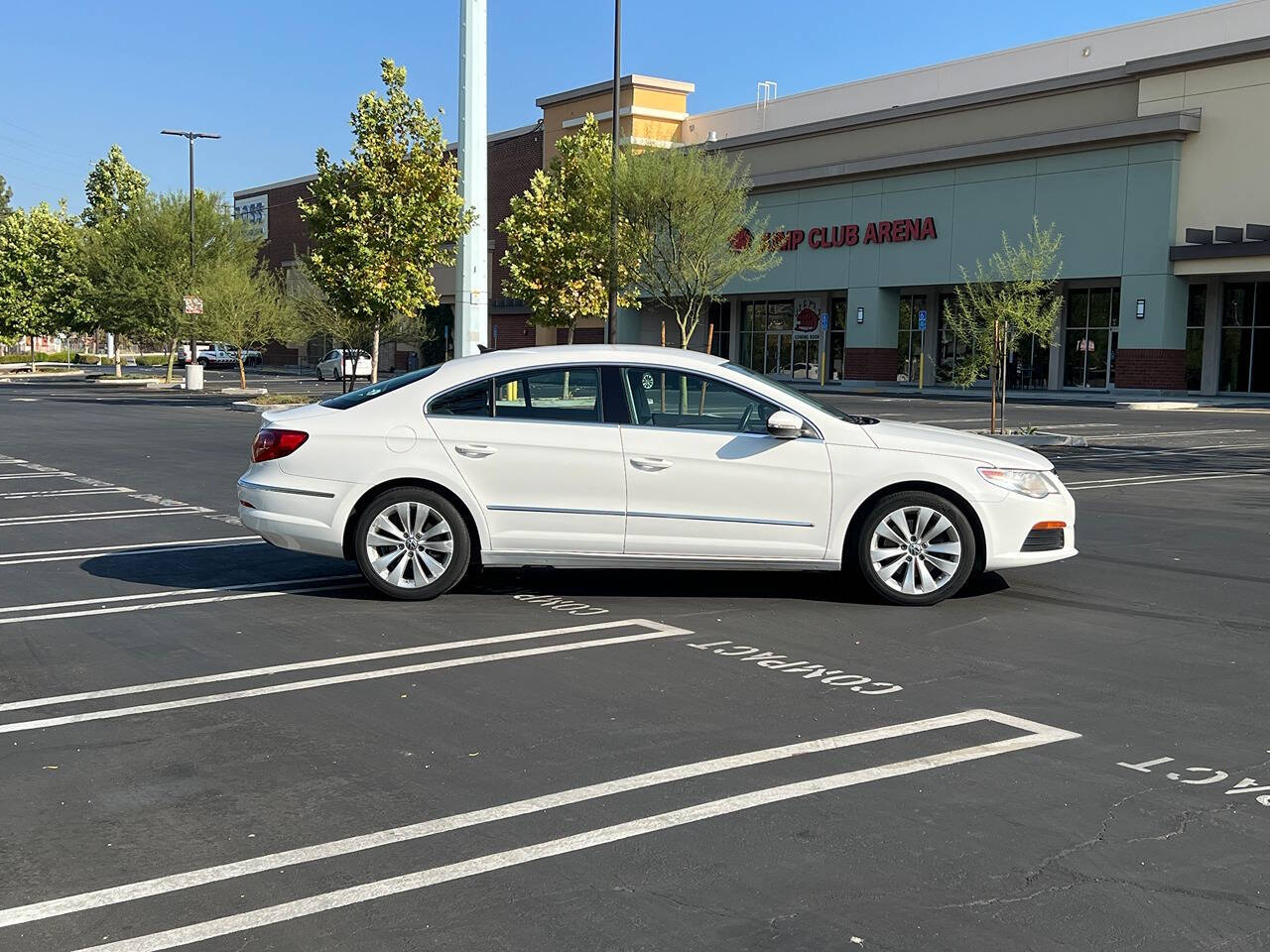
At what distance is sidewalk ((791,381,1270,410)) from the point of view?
3862 centimetres

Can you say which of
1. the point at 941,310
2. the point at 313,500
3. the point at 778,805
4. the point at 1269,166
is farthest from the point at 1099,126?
the point at 778,805

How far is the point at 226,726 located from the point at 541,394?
3.48 m

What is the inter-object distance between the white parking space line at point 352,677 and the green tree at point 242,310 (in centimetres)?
4167

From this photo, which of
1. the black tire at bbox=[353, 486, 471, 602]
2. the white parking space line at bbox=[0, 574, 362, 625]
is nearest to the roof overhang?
the white parking space line at bbox=[0, 574, 362, 625]

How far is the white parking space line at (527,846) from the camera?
385cm

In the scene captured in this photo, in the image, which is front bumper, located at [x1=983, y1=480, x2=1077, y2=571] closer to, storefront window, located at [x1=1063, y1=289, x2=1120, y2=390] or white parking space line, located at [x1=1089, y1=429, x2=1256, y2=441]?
white parking space line, located at [x1=1089, y1=429, x2=1256, y2=441]

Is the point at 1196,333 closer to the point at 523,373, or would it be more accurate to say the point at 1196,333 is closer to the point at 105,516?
the point at 105,516

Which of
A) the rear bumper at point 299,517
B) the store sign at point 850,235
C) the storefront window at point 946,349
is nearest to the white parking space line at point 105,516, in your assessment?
the rear bumper at point 299,517

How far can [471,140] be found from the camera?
Answer: 24.9 metres

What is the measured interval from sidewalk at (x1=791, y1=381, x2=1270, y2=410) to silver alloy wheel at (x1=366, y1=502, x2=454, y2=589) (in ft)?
110

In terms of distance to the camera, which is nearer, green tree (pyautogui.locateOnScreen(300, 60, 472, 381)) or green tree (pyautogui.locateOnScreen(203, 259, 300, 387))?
green tree (pyautogui.locateOnScreen(300, 60, 472, 381))

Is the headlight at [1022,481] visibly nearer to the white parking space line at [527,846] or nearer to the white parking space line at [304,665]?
the white parking space line at [304,665]

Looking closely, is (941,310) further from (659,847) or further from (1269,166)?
(659,847)

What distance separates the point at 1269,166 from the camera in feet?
131
